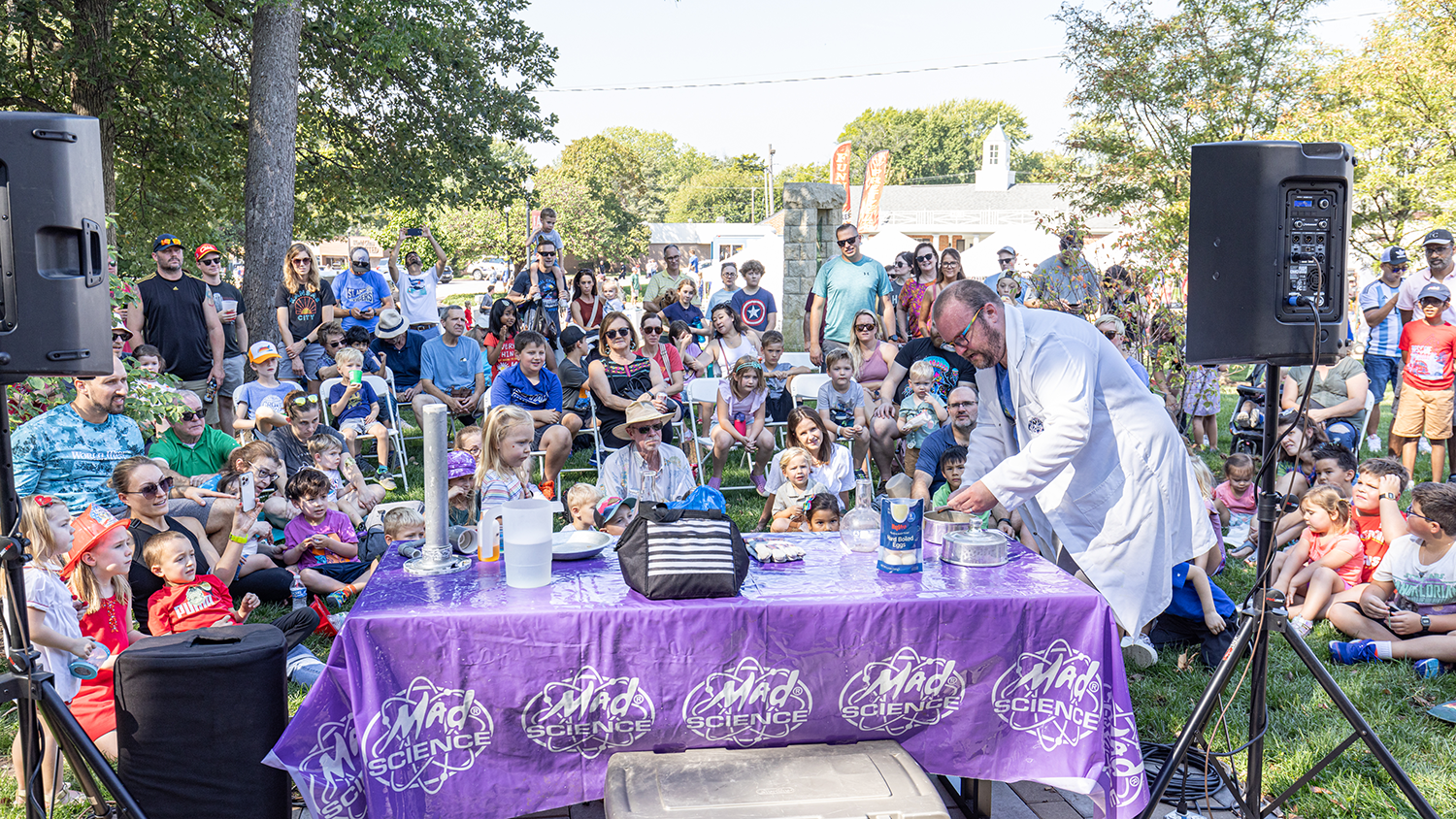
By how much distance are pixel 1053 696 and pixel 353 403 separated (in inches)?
241

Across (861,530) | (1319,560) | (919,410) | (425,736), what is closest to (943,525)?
(861,530)

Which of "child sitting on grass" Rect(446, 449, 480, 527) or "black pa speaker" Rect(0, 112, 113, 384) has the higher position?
"black pa speaker" Rect(0, 112, 113, 384)

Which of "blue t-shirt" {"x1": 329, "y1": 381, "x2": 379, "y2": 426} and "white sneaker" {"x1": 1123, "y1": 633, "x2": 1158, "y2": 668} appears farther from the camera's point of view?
"blue t-shirt" {"x1": 329, "y1": 381, "x2": 379, "y2": 426}

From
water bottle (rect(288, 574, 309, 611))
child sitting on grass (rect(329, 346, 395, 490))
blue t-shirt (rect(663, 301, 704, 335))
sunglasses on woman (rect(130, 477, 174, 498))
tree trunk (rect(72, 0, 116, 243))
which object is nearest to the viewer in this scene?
sunglasses on woman (rect(130, 477, 174, 498))

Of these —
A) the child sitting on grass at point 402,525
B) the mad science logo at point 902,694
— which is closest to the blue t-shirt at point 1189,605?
the mad science logo at point 902,694

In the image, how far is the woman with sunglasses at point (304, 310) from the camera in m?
8.52

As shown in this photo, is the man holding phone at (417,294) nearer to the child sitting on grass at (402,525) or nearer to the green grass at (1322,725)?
the child sitting on grass at (402,525)

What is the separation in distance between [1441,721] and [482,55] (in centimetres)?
1347

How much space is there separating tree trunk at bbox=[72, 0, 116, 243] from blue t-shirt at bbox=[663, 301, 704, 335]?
5.85 metres

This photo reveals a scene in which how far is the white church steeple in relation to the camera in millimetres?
61688

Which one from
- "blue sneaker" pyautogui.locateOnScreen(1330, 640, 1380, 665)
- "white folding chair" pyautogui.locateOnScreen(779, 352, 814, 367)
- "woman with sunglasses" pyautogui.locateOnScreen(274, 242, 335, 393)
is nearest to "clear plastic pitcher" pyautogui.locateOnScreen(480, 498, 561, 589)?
"blue sneaker" pyautogui.locateOnScreen(1330, 640, 1380, 665)

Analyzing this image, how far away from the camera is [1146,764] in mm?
3443

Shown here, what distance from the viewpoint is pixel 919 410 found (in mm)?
6941

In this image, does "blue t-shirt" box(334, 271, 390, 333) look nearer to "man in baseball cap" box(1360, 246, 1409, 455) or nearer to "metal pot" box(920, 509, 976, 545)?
"metal pot" box(920, 509, 976, 545)
